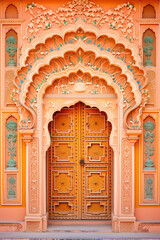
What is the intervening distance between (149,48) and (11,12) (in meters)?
2.11

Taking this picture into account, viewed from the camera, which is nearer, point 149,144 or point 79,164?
point 149,144

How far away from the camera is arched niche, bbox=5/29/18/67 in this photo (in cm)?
473

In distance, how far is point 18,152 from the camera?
479 centimetres

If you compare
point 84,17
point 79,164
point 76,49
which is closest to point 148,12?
point 84,17

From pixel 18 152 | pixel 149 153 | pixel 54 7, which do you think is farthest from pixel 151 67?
pixel 18 152

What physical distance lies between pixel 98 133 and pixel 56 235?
165 centimetres

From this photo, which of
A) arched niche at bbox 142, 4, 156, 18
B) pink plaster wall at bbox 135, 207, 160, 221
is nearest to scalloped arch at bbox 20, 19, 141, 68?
arched niche at bbox 142, 4, 156, 18

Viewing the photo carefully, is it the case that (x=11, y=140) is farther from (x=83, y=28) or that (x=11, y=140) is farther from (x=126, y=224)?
(x=126, y=224)

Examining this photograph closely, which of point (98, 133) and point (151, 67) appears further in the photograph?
point (98, 133)

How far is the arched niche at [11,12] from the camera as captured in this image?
475cm

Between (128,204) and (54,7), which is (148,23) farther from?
(128,204)

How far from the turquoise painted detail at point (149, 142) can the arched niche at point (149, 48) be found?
89 centimetres

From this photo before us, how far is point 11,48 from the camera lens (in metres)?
4.72

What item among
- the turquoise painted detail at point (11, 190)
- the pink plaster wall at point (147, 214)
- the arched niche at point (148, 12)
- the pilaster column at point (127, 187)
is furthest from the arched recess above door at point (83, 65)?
the pink plaster wall at point (147, 214)
